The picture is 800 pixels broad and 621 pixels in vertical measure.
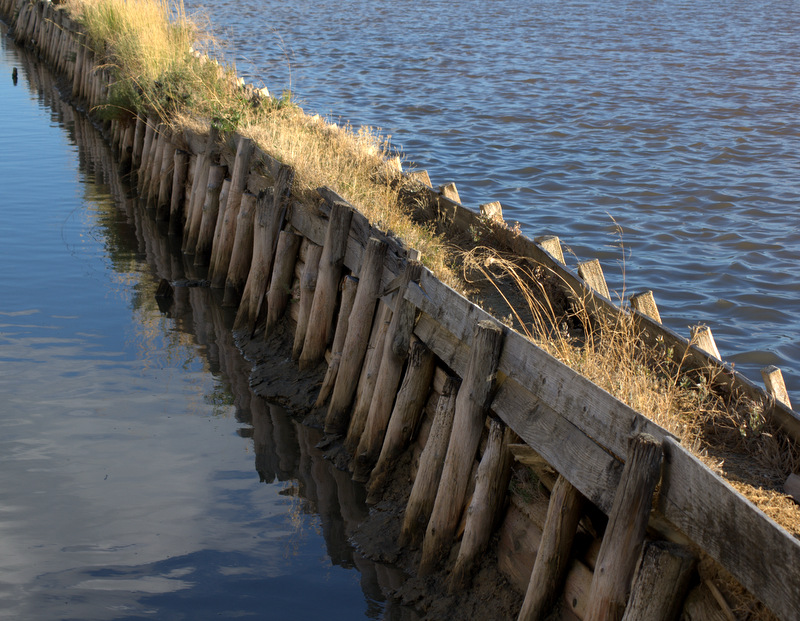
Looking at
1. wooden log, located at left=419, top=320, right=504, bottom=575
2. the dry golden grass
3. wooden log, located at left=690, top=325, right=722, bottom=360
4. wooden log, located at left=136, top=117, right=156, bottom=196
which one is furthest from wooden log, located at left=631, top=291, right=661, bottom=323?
wooden log, located at left=136, top=117, right=156, bottom=196

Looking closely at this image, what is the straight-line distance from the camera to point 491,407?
4664 mm

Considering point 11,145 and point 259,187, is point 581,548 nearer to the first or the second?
point 259,187

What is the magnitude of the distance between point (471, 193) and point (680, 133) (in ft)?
18.2

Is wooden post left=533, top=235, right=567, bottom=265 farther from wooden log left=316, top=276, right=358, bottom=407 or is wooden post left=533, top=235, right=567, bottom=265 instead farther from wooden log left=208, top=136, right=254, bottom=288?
wooden log left=208, top=136, right=254, bottom=288

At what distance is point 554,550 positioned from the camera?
3926 millimetres

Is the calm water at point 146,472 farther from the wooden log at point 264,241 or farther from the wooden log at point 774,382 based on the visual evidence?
the wooden log at point 774,382

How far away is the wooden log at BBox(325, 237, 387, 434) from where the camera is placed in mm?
6246

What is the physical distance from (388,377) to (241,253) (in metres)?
3.75

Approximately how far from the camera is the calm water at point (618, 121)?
1004 cm

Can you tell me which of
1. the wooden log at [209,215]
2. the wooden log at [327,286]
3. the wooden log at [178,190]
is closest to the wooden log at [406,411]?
the wooden log at [327,286]

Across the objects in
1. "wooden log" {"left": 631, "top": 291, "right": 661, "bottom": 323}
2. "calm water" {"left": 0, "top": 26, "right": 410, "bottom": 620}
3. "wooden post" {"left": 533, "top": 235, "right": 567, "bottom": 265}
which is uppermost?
"wooden post" {"left": 533, "top": 235, "right": 567, "bottom": 265}

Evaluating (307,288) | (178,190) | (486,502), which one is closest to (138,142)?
(178,190)

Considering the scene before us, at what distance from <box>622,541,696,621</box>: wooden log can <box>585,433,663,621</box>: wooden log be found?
11 cm

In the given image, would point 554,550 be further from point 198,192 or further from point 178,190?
point 178,190
